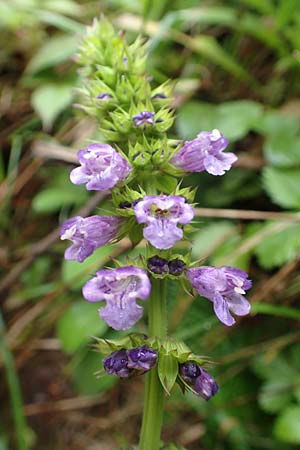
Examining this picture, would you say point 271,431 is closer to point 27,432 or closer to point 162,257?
point 27,432

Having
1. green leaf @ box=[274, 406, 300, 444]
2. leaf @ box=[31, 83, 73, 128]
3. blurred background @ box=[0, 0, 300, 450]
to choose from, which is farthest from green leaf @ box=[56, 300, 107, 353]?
leaf @ box=[31, 83, 73, 128]

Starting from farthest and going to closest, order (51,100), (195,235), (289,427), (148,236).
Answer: (51,100), (195,235), (289,427), (148,236)

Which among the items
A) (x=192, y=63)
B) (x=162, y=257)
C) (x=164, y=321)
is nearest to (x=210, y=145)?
(x=162, y=257)

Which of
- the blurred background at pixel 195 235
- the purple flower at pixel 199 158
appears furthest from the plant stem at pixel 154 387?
the blurred background at pixel 195 235

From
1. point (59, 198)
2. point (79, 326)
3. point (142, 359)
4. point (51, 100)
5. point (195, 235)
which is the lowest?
point (79, 326)

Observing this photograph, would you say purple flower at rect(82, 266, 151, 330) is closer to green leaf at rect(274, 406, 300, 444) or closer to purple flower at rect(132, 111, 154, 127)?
purple flower at rect(132, 111, 154, 127)

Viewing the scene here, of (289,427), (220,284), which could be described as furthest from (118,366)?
(289,427)

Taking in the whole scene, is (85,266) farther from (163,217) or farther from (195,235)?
(163,217)
